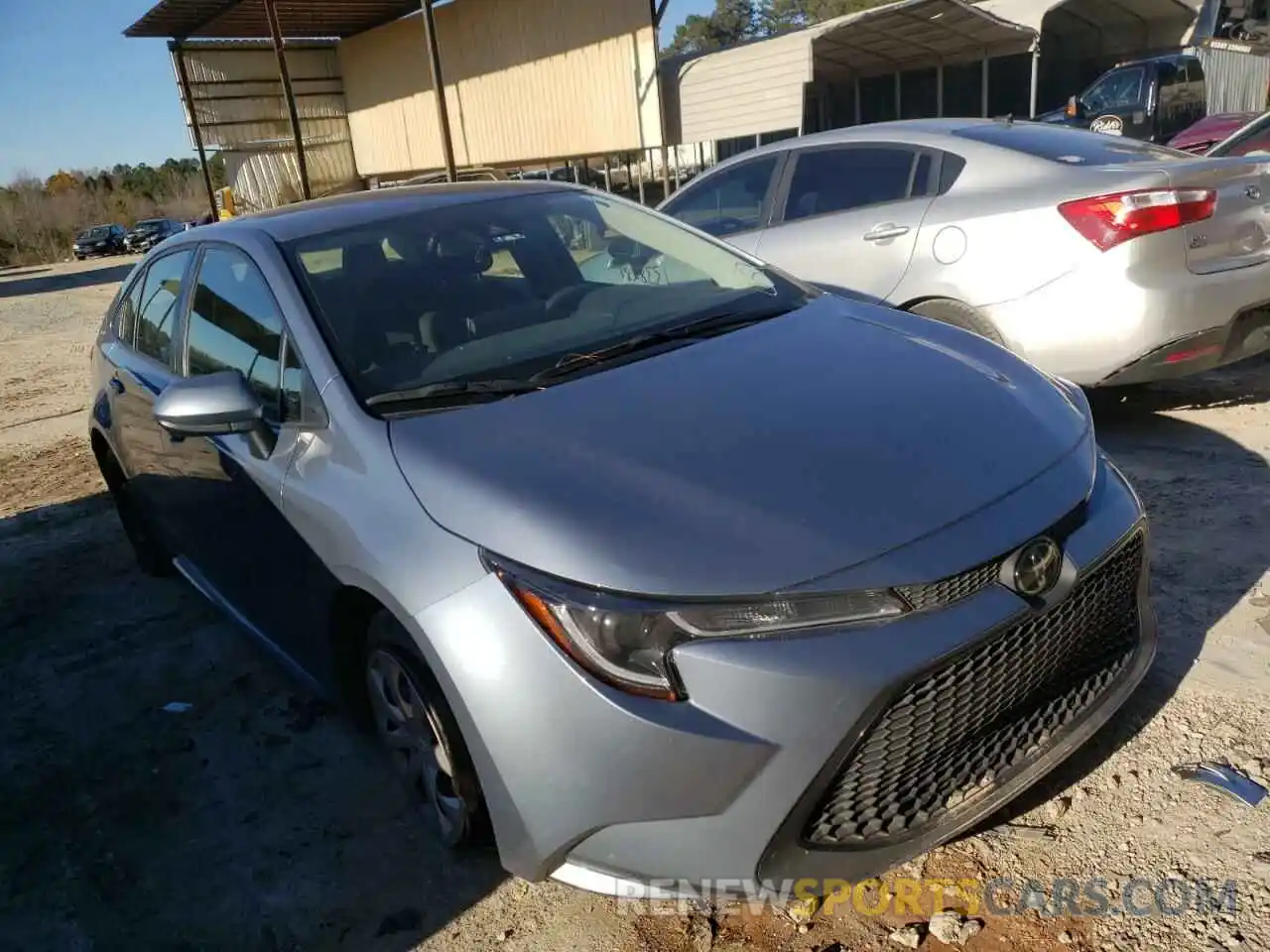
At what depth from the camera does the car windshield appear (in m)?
2.71

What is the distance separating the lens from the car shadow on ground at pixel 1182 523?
2.64 meters

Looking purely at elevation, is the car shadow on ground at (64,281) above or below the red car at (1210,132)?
below

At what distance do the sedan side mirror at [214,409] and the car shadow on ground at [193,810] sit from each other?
1.00 metres

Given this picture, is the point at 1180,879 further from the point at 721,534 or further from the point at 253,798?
the point at 253,798

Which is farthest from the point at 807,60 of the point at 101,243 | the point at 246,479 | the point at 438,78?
the point at 101,243

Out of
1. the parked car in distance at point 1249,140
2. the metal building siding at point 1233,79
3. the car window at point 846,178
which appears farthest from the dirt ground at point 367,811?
the metal building siding at point 1233,79

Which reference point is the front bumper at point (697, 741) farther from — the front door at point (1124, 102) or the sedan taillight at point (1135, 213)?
the front door at point (1124, 102)

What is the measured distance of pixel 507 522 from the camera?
6.64 feet

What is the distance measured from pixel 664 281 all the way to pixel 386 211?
37.0 inches

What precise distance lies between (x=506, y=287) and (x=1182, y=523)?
2.60 m

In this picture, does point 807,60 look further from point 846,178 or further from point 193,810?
point 193,810

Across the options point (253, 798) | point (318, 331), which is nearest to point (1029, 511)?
point (318, 331)

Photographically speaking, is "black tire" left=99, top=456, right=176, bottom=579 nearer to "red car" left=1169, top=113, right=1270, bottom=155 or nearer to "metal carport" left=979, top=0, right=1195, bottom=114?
"red car" left=1169, top=113, right=1270, bottom=155

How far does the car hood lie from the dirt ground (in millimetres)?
815
